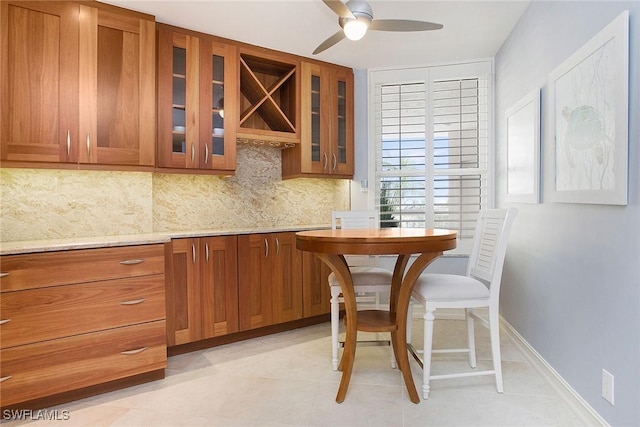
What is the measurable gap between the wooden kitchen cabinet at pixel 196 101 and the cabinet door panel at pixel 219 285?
66 cm

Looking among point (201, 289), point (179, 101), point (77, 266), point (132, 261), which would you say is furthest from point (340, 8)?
point (201, 289)

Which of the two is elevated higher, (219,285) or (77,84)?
(77,84)

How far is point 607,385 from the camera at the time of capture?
5.64 ft

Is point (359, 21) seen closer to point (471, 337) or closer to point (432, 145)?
point (432, 145)

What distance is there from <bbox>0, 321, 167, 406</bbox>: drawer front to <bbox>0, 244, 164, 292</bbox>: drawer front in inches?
13.0

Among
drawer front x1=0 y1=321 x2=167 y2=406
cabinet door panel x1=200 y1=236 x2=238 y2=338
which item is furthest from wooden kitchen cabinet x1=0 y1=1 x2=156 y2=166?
drawer front x1=0 y1=321 x2=167 y2=406

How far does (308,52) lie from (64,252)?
261 cm

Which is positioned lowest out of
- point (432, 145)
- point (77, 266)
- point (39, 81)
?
point (77, 266)

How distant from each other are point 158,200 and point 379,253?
215cm

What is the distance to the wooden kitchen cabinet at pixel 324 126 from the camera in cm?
362

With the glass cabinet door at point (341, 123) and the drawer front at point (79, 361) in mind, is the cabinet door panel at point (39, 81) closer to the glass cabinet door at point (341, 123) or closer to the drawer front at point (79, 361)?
the drawer front at point (79, 361)

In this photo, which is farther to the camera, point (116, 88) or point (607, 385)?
point (116, 88)

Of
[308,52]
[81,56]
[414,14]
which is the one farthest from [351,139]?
[81,56]

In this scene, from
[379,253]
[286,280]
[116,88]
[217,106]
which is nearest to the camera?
[379,253]
